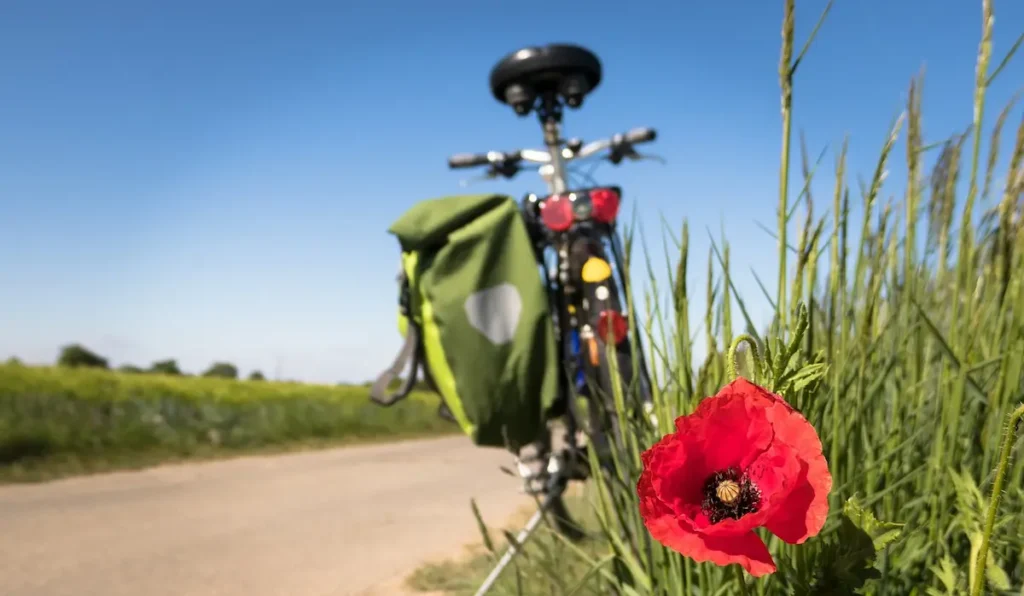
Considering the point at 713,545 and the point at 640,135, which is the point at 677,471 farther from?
the point at 640,135

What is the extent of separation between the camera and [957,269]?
0.91 metres

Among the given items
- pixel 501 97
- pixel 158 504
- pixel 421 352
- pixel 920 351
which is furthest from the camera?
pixel 158 504

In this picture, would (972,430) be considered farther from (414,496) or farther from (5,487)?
(5,487)

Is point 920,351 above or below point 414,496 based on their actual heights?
above

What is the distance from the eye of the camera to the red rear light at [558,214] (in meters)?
2.12

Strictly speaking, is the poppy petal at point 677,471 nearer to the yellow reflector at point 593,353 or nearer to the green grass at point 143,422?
the yellow reflector at point 593,353

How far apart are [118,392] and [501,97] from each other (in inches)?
204

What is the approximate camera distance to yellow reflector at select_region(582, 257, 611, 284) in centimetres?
206

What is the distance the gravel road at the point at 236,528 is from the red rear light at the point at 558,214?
130cm

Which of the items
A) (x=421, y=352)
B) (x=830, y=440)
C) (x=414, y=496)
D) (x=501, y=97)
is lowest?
(x=414, y=496)

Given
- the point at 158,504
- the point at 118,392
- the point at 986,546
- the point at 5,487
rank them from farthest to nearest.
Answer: the point at 118,392
the point at 5,487
the point at 158,504
the point at 986,546

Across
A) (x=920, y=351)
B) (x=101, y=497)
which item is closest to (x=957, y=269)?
(x=920, y=351)

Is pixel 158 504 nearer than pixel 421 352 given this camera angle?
No

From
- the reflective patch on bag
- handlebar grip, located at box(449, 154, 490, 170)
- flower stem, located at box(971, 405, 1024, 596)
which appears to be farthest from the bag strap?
flower stem, located at box(971, 405, 1024, 596)
